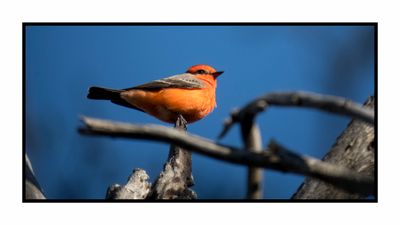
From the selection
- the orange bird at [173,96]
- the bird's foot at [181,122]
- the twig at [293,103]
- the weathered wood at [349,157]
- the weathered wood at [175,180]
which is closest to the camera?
the twig at [293,103]

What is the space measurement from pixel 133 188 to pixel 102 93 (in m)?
0.83

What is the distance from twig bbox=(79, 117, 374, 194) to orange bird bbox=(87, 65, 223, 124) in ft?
5.54

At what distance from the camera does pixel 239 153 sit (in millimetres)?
2590

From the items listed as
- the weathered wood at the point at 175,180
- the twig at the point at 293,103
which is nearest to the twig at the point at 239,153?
the twig at the point at 293,103

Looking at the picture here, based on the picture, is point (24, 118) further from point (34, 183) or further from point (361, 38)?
point (361, 38)

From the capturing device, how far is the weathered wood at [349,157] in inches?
143

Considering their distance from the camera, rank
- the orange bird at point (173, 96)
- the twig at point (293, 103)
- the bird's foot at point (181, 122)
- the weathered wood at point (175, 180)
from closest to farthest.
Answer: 1. the twig at point (293, 103)
2. the weathered wood at point (175, 180)
3. the bird's foot at point (181, 122)
4. the orange bird at point (173, 96)

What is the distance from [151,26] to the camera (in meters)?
3.97

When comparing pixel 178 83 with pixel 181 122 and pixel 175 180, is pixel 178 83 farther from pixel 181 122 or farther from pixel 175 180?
pixel 175 180

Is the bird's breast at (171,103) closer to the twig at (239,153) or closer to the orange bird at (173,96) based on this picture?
the orange bird at (173,96)

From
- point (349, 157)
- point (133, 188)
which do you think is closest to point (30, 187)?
point (133, 188)
